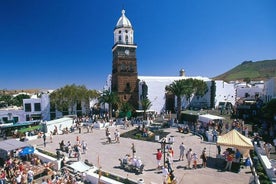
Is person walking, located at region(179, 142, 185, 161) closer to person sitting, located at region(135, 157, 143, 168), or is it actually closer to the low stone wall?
person sitting, located at region(135, 157, 143, 168)

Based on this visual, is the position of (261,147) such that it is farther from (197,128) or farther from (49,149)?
(49,149)

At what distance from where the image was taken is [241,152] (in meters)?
16.3

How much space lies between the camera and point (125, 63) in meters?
45.7

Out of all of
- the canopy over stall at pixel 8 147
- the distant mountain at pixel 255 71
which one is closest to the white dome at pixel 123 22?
the canopy over stall at pixel 8 147

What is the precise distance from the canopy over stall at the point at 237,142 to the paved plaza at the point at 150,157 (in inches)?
54.4

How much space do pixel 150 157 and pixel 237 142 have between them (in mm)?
6936

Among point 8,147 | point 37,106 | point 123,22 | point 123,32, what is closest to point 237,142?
point 8,147

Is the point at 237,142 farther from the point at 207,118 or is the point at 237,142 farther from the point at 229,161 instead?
the point at 207,118

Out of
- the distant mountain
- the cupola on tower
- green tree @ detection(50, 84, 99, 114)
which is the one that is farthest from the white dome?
the distant mountain

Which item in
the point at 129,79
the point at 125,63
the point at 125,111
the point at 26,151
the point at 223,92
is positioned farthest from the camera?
the point at 223,92

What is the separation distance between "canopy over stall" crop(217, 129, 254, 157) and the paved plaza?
4.53 ft

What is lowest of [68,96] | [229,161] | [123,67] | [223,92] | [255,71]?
[229,161]

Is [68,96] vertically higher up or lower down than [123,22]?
lower down

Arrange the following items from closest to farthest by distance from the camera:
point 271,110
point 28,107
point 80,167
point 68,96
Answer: point 80,167, point 271,110, point 68,96, point 28,107
